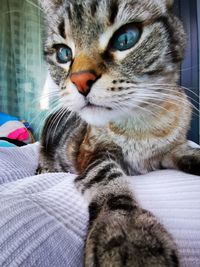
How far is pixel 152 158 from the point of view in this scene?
778mm

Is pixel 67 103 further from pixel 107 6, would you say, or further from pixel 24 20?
pixel 24 20

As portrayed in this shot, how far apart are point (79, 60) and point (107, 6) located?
0.13 m

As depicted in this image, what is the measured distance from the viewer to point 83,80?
1.96ft

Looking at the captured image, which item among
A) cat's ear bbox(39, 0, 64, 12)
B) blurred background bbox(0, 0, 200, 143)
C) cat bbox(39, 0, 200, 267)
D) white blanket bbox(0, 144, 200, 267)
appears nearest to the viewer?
white blanket bbox(0, 144, 200, 267)

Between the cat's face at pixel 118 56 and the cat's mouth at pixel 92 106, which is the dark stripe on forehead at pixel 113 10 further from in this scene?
the cat's mouth at pixel 92 106

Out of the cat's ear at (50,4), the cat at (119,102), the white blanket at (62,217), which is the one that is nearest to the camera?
the white blanket at (62,217)

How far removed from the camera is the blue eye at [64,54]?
2.46 ft

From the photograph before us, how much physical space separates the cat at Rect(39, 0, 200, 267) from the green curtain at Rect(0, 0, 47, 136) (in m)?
1.85

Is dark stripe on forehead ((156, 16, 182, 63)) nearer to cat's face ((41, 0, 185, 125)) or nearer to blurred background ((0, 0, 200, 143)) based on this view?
cat's face ((41, 0, 185, 125))

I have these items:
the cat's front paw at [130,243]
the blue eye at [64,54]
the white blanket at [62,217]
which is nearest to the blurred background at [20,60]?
the blue eye at [64,54]

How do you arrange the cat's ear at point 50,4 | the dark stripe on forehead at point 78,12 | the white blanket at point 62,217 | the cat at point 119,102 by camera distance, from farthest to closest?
the cat's ear at point 50,4, the dark stripe on forehead at point 78,12, the cat at point 119,102, the white blanket at point 62,217

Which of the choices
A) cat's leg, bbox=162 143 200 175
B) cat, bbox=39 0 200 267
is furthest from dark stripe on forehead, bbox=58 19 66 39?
cat's leg, bbox=162 143 200 175

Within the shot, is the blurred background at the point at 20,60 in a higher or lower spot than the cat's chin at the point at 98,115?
higher

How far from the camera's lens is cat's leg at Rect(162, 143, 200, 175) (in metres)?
0.73
